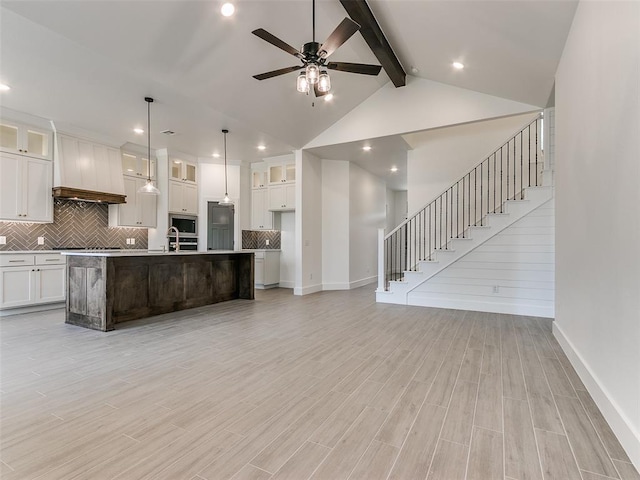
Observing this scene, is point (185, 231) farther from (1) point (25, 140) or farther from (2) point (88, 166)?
(1) point (25, 140)

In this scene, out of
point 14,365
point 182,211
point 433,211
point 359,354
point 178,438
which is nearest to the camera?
point 178,438

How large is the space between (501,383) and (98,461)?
2.75 m

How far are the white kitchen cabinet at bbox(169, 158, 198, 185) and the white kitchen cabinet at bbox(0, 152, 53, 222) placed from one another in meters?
2.24

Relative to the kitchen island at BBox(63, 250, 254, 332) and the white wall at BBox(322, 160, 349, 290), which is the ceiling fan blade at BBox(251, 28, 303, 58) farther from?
the white wall at BBox(322, 160, 349, 290)

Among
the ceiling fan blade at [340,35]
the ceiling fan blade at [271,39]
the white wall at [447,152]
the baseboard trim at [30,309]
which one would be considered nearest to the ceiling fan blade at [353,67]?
the ceiling fan blade at [340,35]

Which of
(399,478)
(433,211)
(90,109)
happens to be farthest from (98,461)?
(433,211)

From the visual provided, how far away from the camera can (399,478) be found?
5.00ft

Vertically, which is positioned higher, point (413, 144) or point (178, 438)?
point (413, 144)

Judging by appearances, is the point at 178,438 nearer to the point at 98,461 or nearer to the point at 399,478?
the point at 98,461

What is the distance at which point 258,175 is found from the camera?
850 cm

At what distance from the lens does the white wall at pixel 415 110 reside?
521cm

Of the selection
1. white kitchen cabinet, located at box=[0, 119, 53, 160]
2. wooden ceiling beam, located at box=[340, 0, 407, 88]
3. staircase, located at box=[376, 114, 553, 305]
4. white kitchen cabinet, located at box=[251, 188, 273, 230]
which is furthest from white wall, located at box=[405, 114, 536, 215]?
white kitchen cabinet, located at box=[0, 119, 53, 160]

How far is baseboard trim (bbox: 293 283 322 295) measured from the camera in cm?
696

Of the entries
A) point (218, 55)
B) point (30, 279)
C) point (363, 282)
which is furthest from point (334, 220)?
point (30, 279)
